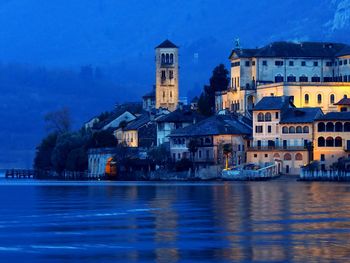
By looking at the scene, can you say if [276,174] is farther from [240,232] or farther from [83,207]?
[240,232]

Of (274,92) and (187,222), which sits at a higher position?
(274,92)

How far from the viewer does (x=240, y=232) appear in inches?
1983

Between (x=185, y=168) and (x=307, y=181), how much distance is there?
21.3 metres

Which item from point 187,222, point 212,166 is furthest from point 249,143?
point 187,222

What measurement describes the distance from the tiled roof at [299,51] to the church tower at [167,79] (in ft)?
87.1

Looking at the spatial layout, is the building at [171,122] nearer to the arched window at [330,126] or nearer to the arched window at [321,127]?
the arched window at [321,127]

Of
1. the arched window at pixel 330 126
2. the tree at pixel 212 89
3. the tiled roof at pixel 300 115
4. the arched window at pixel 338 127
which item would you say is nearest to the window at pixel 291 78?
the tree at pixel 212 89

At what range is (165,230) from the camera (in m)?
51.6

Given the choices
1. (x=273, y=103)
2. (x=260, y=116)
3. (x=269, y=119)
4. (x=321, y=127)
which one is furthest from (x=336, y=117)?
(x=260, y=116)

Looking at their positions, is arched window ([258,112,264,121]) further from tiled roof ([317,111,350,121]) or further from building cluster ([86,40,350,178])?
tiled roof ([317,111,350,121])

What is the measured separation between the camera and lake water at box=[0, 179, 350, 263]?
42.8 meters

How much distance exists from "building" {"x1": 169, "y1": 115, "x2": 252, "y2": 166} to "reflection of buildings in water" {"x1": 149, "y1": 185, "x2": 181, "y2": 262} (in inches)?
2526

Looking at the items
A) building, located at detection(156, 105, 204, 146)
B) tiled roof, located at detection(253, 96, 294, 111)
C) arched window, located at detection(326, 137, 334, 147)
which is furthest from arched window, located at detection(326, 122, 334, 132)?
building, located at detection(156, 105, 204, 146)

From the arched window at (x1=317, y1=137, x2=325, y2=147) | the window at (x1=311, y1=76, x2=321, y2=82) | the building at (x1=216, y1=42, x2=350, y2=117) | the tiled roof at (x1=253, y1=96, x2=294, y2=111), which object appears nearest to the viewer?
the arched window at (x1=317, y1=137, x2=325, y2=147)
